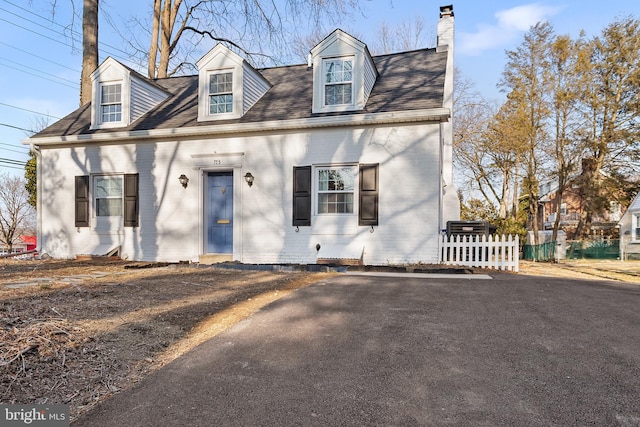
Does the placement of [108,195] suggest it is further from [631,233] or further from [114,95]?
[631,233]

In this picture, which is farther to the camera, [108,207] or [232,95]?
[108,207]

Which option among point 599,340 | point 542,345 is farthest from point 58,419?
point 599,340

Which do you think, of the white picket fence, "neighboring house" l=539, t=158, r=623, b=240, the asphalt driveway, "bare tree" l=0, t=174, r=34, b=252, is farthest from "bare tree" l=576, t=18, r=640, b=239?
"bare tree" l=0, t=174, r=34, b=252

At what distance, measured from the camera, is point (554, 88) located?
21.2 m

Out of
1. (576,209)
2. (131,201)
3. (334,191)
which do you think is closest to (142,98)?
(131,201)

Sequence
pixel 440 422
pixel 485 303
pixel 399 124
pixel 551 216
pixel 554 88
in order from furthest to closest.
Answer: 1. pixel 551 216
2. pixel 554 88
3. pixel 399 124
4. pixel 485 303
5. pixel 440 422

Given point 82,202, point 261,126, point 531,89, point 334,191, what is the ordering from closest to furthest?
point 334,191, point 261,126, point 82,202, point 531,89

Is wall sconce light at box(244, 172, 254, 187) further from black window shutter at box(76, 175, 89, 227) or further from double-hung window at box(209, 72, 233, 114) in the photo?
black window shutter at box(76, 175, 89, 227)

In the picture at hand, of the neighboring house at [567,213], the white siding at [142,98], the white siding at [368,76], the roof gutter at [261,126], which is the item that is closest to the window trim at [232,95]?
the roof gutter at [261,126]

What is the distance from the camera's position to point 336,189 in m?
9.62

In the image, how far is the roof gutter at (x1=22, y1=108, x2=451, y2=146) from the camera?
347 inches

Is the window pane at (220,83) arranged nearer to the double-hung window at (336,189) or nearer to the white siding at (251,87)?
the white siding at (251,87)

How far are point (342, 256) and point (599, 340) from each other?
5.97 m

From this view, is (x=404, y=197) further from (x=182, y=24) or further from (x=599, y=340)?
(x=182, y=24)
